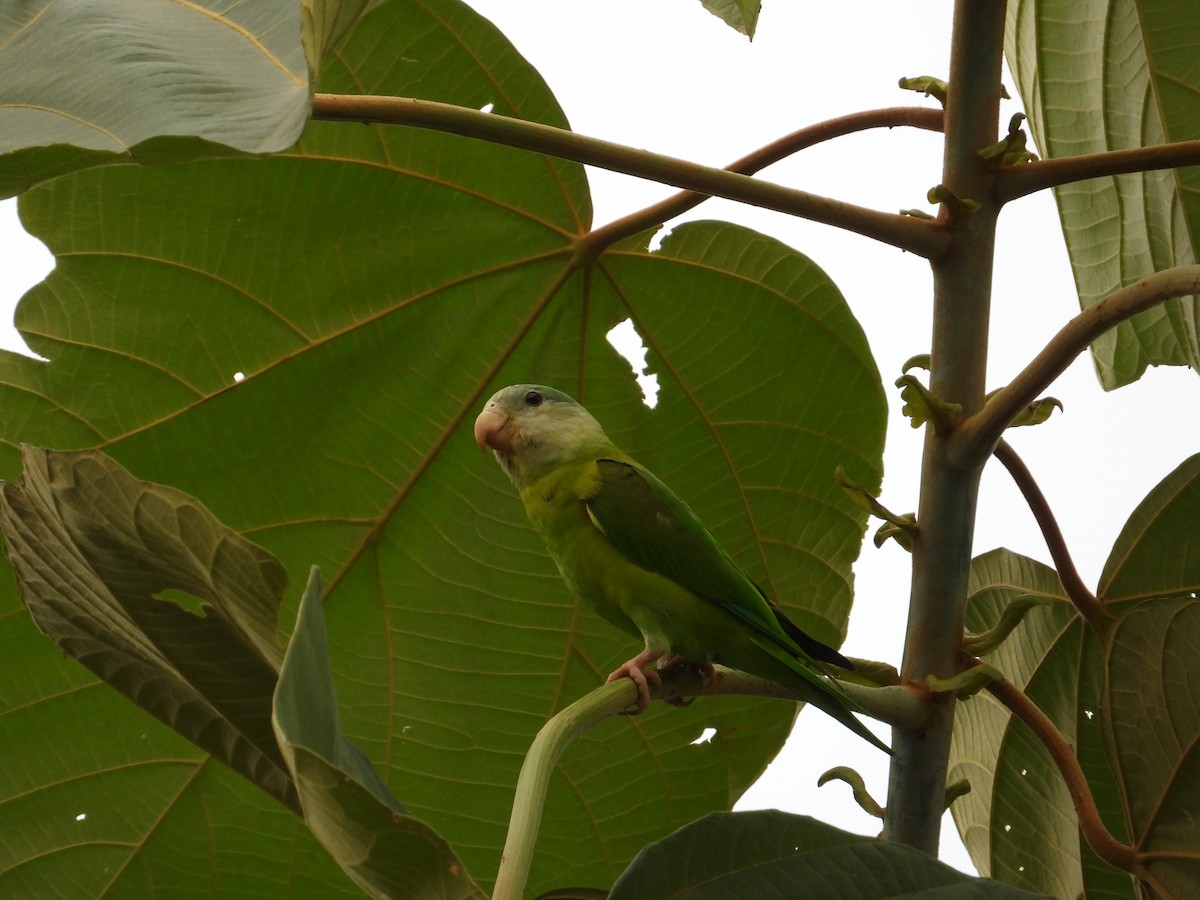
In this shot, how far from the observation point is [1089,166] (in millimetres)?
1601

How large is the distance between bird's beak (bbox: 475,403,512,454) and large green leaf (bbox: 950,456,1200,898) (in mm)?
817

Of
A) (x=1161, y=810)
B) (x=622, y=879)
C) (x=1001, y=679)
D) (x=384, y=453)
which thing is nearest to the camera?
(x=622, y=879)

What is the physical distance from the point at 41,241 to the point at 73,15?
0.75 meters

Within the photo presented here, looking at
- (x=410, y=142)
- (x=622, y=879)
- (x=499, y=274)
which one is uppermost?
(x=410, y=142)

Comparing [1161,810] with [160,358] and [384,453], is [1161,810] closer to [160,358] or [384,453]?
[384,453]

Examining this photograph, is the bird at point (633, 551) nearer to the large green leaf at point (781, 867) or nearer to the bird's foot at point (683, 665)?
the bird's foot at point (683, 665)

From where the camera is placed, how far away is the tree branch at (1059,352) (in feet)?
4.47

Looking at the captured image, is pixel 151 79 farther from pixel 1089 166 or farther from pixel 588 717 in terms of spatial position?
pixel 1089 166

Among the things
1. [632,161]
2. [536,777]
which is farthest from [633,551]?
[536,777]

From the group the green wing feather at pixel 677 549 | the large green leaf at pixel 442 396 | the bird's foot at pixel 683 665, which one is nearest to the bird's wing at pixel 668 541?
the green wing feather at pixel 677 549

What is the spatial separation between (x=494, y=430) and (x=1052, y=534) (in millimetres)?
854

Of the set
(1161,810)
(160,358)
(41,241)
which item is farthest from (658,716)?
(41,241)

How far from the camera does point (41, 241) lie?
1.99 metres

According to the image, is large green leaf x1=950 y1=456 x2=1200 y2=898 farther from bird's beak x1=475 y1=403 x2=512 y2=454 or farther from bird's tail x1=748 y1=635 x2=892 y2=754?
bird's beak x1=475 y1=403 x2=512 y2=454
